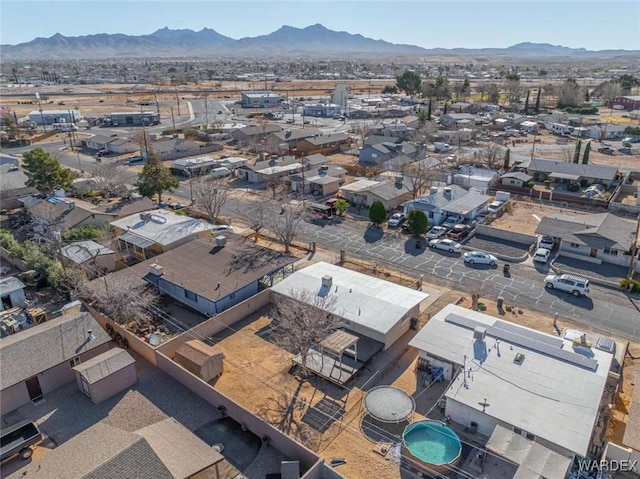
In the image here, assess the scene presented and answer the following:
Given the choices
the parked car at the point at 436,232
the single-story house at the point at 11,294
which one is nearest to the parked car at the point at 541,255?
the parked car at the point at 436,232

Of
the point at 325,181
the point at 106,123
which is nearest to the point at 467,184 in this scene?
the point at 325,181

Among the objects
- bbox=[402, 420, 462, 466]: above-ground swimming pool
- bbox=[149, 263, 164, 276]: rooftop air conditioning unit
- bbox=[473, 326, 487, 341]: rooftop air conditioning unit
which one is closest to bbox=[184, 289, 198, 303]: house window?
bbox=[149, 263, 164, 276]: rooftop air conditioning unit

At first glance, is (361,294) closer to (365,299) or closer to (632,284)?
(365,299)

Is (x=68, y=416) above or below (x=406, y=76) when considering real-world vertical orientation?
below

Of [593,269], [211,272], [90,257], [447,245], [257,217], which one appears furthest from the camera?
[257,217]

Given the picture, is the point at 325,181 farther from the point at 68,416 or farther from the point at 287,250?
the point at 68,416

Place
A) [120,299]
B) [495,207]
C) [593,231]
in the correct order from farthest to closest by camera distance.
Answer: [495,207], [593,231], [120,299]

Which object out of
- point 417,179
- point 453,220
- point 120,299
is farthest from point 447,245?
point 120,299
